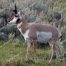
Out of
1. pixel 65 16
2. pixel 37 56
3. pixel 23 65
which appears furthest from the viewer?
pixel 65 16

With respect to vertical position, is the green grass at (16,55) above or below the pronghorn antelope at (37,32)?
below

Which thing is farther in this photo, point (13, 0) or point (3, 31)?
point (13, 0)

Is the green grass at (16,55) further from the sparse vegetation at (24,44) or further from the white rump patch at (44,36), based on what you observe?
the white rump patch at (44,36)

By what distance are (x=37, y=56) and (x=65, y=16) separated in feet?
10.3

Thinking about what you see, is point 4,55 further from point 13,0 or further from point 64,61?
point 13,0

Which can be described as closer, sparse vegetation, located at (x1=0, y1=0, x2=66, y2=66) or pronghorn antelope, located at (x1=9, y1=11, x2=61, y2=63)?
pronghorn antelope, located at (x1=9, y1=11, x2=61, y2=63)

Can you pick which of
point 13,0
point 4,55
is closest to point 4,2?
point 13,0

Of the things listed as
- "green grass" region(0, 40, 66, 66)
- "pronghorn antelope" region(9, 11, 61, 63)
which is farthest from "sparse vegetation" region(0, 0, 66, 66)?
"pronghorn antelope" region(9, 11, 61, 63)

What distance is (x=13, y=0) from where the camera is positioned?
44.9 ft

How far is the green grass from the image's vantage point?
9.05 m

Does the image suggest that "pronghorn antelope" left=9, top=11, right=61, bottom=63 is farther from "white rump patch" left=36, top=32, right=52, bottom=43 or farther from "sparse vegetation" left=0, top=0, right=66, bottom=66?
"sparse vegetation" left=0, top=0, right=66, bottom=66

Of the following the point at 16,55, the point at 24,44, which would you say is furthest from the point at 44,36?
the point at 24,44

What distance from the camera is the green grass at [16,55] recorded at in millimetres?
9055

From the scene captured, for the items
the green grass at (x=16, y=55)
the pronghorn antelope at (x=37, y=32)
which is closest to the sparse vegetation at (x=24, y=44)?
the green grass at (x=16, y=55)
